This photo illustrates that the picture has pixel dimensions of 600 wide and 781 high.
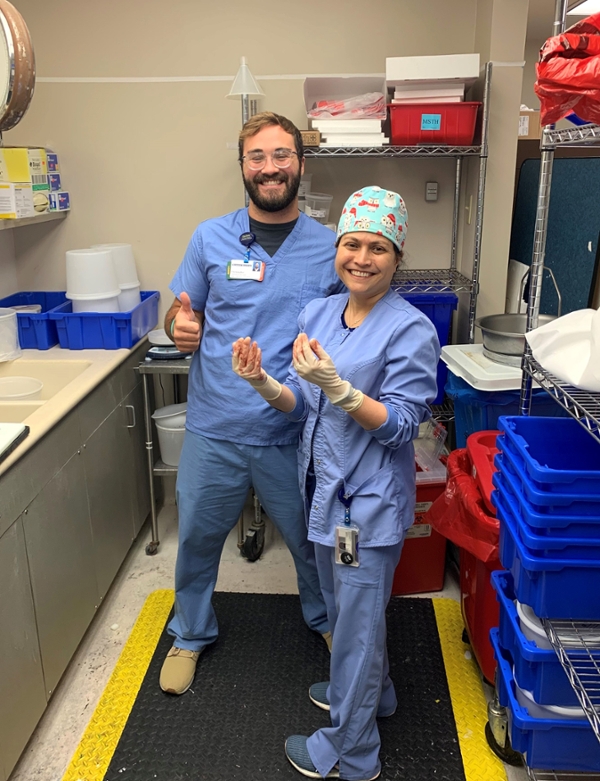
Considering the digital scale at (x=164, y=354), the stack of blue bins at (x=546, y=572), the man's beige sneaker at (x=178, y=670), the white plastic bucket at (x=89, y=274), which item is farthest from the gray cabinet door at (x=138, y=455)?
the stack of blue bins at (x=546, y=572)

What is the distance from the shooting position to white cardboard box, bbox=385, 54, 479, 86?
7.93 ft

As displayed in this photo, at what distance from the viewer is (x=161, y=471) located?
2.80 m

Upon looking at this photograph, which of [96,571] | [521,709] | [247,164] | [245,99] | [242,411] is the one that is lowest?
[96,571]

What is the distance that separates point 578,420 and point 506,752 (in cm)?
114

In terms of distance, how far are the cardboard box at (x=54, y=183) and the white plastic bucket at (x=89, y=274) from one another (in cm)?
35

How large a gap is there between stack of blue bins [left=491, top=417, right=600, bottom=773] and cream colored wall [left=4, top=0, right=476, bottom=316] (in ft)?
5.44

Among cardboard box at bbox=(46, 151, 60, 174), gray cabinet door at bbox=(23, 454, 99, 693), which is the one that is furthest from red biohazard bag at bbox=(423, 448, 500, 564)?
cardboard box at bbox=(46, 151, 60, 174)

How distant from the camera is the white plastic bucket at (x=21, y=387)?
231 centimetres

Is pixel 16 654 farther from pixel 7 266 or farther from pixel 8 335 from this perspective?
pixel 7 266

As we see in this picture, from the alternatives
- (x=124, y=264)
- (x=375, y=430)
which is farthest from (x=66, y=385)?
(x=375, y=430)

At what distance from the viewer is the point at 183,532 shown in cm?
210

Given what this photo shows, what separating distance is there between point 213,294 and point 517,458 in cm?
102

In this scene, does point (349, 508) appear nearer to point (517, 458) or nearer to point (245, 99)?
point (517, 458)

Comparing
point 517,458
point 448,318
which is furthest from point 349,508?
point 448,318
